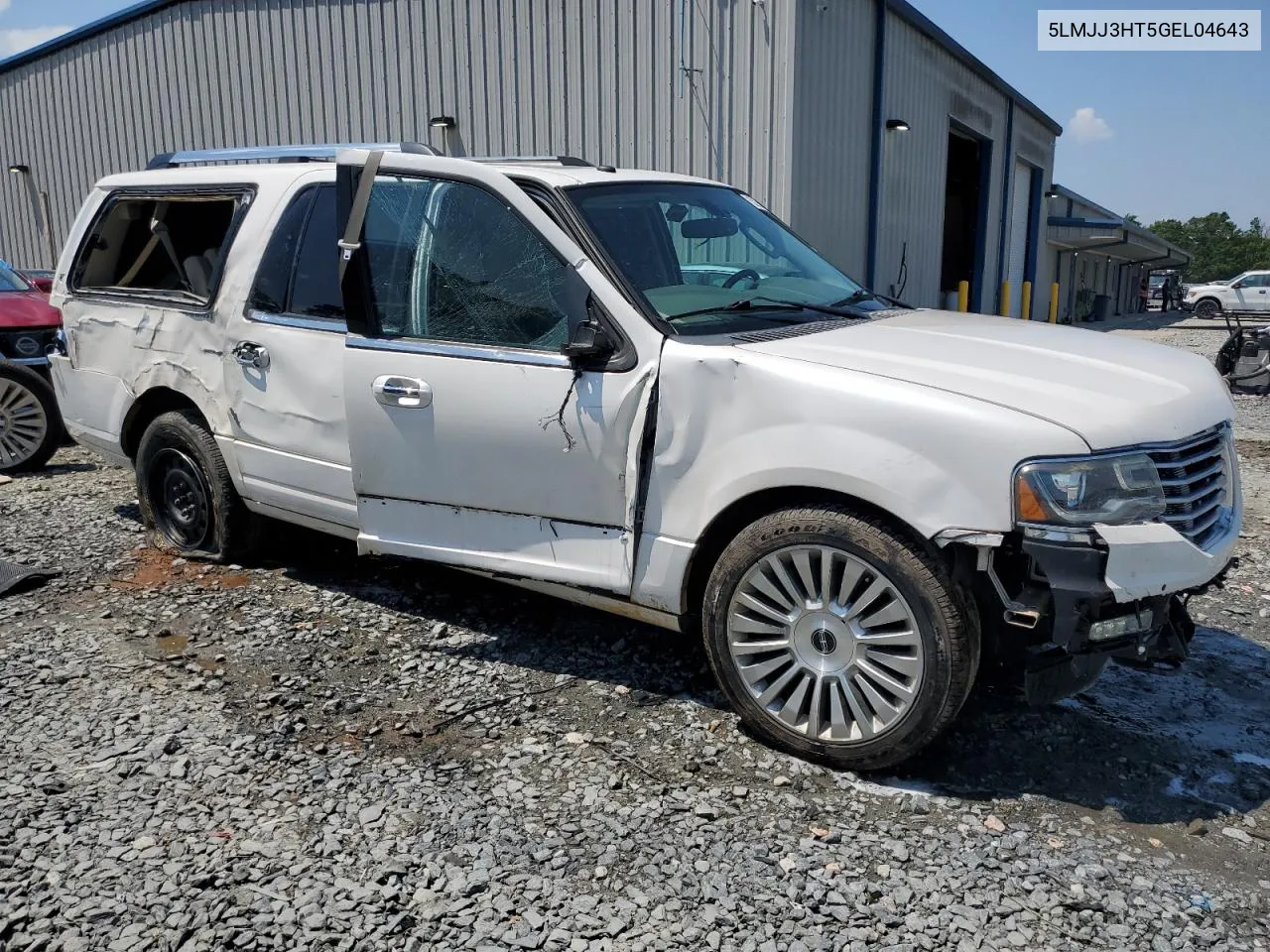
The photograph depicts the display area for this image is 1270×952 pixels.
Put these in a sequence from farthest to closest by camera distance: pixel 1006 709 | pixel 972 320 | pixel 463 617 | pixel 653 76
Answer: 1. pixel 653 76
2. pixel 463 617
3. pixel 972 320
4. pixel 1006 709

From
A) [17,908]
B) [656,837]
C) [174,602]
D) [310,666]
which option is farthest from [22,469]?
[656,837]

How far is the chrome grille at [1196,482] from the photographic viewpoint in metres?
3.06

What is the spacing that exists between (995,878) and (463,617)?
2631 mm

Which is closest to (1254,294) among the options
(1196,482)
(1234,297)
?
(1234,297)

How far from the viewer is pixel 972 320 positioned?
418cm

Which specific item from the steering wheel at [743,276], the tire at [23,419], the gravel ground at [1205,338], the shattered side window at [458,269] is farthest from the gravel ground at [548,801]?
the gravel ground at [1205,338]

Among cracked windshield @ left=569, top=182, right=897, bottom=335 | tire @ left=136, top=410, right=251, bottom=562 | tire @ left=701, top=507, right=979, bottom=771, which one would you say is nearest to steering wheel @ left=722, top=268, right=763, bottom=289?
cracked windshield @ left=569, top=182, right=897, bottom=335

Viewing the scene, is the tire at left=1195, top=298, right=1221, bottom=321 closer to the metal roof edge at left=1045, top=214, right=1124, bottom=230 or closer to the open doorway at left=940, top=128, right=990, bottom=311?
the metal roof edge at left=1045, top=214, right=1124, bottom=230

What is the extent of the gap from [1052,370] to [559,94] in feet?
34.6

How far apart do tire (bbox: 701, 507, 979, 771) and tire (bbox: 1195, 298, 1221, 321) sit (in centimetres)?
3766

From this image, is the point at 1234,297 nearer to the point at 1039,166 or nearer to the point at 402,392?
the point at 1039,166

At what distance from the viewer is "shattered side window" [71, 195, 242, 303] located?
516 cm

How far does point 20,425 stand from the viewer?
7.85m

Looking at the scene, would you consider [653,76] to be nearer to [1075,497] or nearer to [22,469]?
[22,469]
